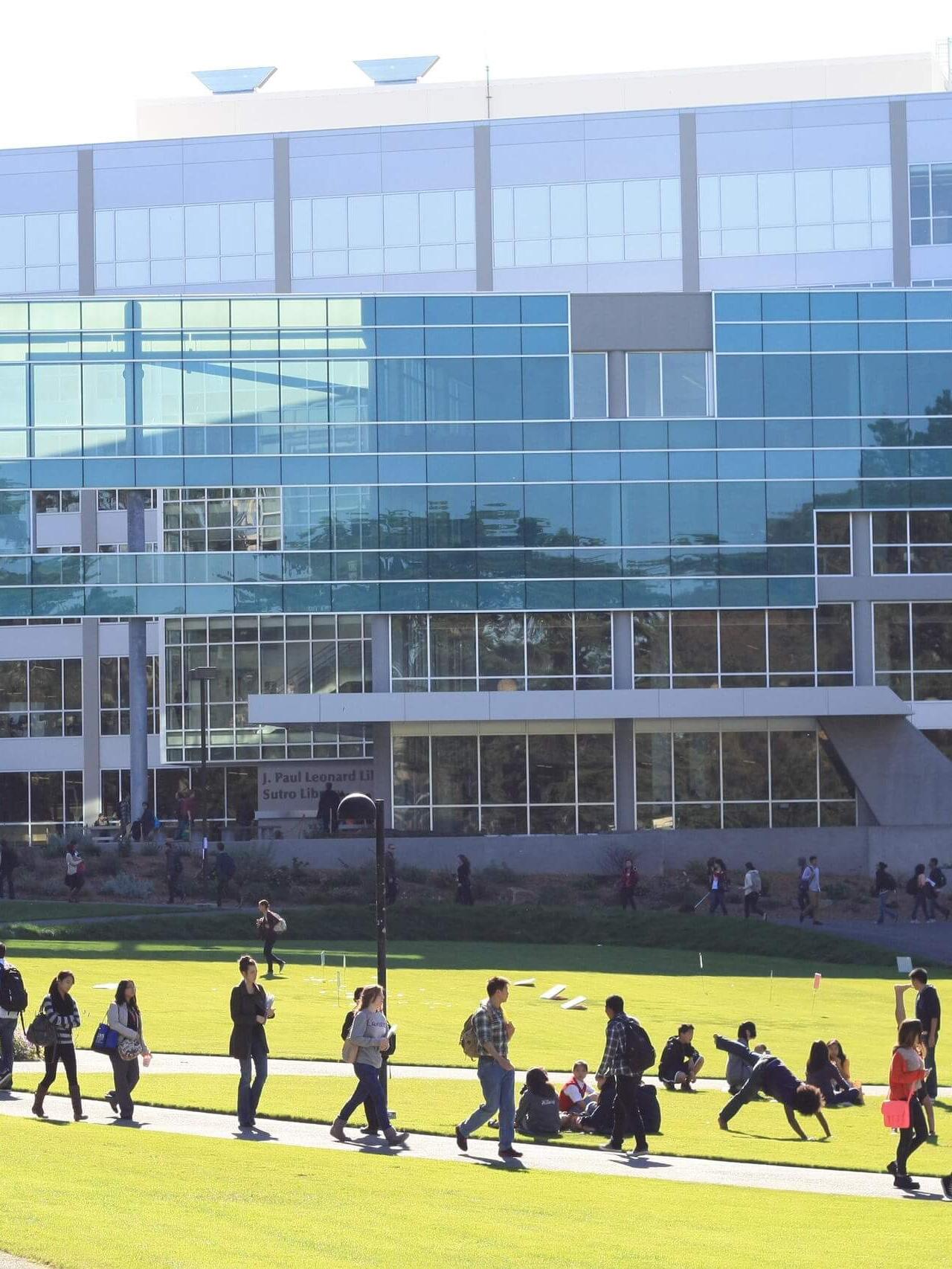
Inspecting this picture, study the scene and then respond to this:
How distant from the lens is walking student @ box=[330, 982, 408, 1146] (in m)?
16.1

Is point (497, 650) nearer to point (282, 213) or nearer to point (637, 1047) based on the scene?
point (282, 213)

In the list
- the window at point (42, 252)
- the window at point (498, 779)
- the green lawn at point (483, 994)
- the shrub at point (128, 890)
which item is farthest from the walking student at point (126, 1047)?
the window at point (42, 252)

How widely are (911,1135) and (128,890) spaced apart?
33.1 metres

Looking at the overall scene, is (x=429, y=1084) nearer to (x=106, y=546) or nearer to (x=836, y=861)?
(x=836, y=861)

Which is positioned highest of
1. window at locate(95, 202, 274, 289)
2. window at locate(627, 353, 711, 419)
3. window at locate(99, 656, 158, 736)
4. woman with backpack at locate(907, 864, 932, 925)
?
window at locate(95, 202, 274, 289)

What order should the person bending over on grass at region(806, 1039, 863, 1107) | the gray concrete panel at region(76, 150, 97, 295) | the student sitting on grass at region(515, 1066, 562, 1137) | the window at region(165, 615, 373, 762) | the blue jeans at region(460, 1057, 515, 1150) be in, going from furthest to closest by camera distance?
the gray concrete panel at region(76, 150, 97, 295) → the window at region(165, 615, 373, 762) → the person bending over on grass at region(806, 1039, 863, 1107) → the student sitting on grass at region(515, 1066, 562, 1137) → the blue jeans at region(460, 1057, 515, 1150)

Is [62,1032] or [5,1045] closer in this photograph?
[62,1032]

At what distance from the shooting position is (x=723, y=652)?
58875 millimetres

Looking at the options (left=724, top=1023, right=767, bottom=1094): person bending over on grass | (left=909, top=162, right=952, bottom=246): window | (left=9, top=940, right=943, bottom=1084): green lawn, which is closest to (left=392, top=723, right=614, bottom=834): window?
(left=9, top=940, right=943, bottom=1084): green lawn

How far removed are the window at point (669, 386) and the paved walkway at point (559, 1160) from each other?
4345cm

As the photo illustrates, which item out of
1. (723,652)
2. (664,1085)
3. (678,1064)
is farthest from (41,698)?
(678,1064)

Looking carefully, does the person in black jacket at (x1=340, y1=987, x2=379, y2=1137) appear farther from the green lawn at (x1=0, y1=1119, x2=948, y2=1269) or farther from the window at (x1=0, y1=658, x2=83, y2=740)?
the window at (x1=0, y1=658, x2=83, y2=740)

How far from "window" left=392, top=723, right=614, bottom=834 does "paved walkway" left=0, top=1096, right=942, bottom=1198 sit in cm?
4119

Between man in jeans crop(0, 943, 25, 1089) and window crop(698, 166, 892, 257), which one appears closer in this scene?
man in jeans crop(0, 943, 25, 1089)
